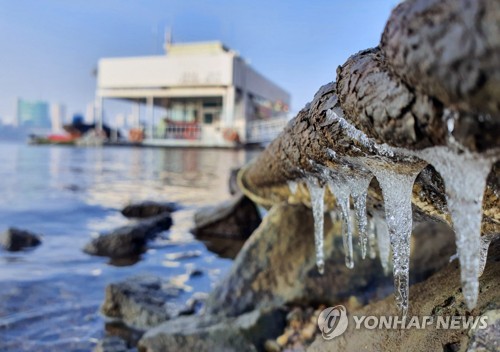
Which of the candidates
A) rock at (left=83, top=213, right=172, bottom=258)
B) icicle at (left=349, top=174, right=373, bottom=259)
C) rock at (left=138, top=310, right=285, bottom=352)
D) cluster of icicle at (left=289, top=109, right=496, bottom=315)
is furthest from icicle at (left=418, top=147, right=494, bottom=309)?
rock at (left=83, top=213, right=172, bottom=258)

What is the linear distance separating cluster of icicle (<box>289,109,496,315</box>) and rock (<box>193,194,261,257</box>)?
18.2 feet

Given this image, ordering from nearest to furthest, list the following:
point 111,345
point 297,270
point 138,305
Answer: point 111,345 → point 297,270 → point 138,305

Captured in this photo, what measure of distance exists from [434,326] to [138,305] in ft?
11.1

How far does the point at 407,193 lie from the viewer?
4.74 feet

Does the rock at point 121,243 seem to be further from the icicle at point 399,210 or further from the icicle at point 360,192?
the icicle at point 399,210

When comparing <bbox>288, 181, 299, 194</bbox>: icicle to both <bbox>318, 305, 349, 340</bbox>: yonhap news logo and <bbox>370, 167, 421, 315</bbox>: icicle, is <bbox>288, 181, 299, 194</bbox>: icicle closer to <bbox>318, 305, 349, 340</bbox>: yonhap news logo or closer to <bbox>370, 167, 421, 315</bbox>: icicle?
<bbox>318, 305, 349, 340</bbox>: yonhap news logo

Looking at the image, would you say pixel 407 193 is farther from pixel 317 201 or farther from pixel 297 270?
pixel 297 270

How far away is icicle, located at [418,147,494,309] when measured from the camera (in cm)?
92

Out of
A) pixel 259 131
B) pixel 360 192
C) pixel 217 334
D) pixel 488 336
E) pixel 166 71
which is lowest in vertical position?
pixel 217 334

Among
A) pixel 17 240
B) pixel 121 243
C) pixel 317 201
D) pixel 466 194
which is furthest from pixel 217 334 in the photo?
pixel 17 240

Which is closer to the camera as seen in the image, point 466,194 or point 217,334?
point 466,194

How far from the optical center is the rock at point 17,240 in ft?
23.0

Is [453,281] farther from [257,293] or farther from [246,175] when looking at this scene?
[246,175]

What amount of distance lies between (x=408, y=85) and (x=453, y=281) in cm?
147
